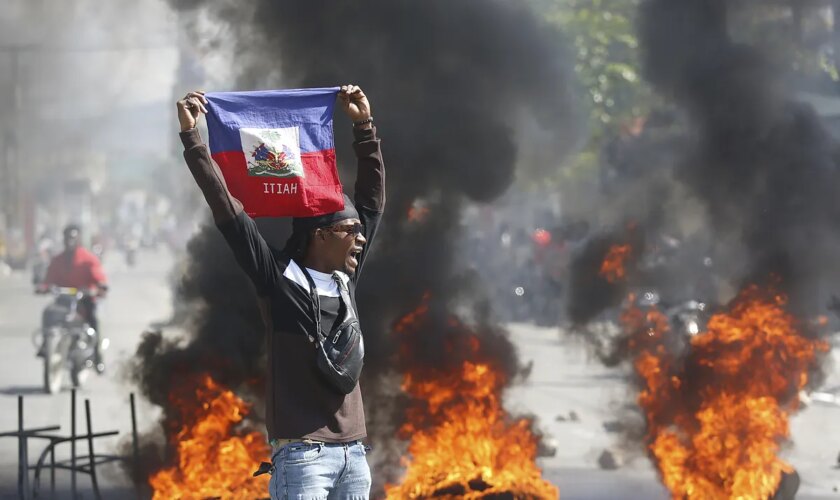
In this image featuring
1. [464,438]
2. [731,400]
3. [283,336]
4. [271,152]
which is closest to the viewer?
[283,336]

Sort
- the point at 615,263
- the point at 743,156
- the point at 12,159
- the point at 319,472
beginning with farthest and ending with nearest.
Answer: the point at 12,159
the point at 615,263
the point at 743,156
the point at 319,472

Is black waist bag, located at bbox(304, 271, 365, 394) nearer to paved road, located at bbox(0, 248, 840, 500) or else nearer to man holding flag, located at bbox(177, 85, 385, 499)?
man holding flag, located at bbox(177, 85, 385, 499)

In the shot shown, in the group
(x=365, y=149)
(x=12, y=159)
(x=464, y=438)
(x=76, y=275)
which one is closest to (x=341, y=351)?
(x=365, y=149)

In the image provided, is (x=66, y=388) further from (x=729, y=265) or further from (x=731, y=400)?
(x=731, y=400)

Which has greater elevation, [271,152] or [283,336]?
[271,152]

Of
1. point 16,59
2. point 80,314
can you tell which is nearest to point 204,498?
point 80,314

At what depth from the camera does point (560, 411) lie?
450 inches

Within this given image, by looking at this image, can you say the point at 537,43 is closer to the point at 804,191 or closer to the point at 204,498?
the point at 804,191

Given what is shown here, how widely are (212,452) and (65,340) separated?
729 cm

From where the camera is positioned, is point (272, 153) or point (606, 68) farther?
point (606, 68)

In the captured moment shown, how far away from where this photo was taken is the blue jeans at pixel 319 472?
136 inches

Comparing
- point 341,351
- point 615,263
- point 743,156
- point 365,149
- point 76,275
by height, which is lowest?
point 341,351

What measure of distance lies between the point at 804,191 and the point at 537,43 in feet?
7.94

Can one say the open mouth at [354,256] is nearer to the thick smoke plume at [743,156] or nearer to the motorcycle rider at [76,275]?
the thick smoke plume at [743,156]
